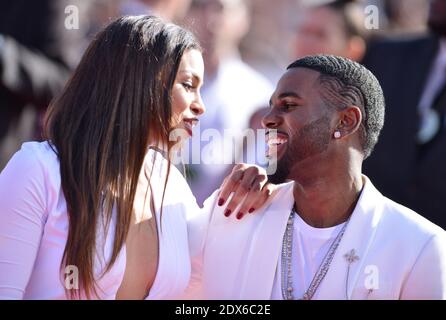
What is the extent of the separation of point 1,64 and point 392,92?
215 centimetres

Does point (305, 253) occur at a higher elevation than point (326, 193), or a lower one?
lower

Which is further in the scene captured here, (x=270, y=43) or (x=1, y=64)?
(x=270, y=43)

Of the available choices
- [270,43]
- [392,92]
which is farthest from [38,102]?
[270,43]

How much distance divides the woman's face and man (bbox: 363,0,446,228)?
1748 millimetres

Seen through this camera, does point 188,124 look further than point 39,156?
Yes

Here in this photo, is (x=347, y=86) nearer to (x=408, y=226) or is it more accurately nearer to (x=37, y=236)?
(x=408, y=226)

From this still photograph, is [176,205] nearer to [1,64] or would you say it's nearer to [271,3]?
[1,64]

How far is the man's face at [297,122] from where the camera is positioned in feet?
14.9

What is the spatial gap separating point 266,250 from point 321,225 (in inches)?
9.9

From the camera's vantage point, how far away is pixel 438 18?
246 inches

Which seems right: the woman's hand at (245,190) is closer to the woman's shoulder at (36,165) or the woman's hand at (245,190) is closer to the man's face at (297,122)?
the man's face at (297,122)

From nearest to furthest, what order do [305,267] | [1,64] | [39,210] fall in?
1. [39,210]
2. [305,267]
3. [1,64]

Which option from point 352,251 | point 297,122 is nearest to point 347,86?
point 297,122

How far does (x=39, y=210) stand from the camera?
4137 mm
